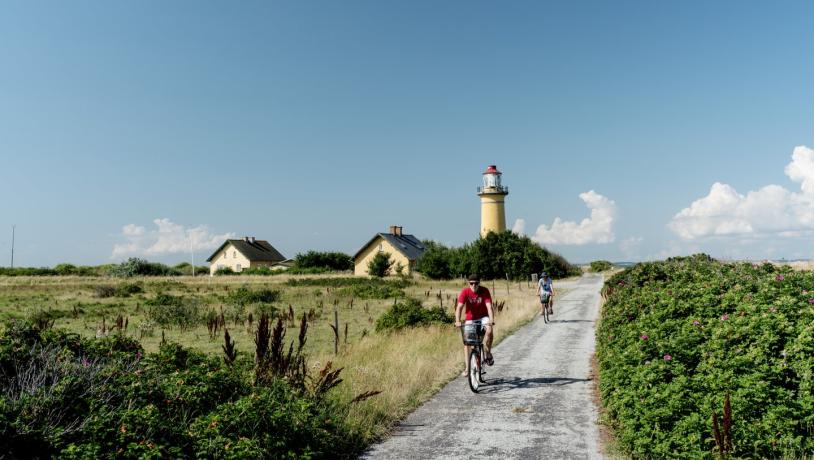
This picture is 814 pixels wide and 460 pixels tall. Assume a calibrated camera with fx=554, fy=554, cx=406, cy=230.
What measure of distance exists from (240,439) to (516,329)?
13.8 m

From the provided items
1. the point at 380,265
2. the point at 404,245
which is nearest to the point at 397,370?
the point at 380,265

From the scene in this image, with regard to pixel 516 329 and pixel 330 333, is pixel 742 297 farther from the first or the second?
pixel 330 333

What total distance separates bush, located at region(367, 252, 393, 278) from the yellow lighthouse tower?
12.4m

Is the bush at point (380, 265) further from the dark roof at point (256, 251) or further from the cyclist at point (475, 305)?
the cyclist at point (475, 305)

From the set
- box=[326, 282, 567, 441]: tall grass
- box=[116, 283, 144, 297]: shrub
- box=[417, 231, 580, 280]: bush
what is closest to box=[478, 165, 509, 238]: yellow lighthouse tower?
box=[417, 231, 580, 280]: bush

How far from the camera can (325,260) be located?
78188 millimetres

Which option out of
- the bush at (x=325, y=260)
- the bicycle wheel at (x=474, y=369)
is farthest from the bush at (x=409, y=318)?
the bush at (x=325, y=260)

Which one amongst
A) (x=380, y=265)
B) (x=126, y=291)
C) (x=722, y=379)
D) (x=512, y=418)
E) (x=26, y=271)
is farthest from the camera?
(x=26, y=271)

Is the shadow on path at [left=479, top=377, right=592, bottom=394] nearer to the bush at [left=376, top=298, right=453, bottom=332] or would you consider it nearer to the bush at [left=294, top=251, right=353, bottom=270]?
the bush at [left=376, top=298, right=453, bottom=332]

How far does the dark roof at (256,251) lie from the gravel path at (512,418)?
74.3 metres

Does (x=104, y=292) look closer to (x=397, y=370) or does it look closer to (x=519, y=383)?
(x=397, y=370)

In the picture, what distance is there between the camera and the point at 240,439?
524 cm

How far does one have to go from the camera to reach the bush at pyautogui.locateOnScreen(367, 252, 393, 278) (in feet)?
211

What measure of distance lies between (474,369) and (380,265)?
182 ft
